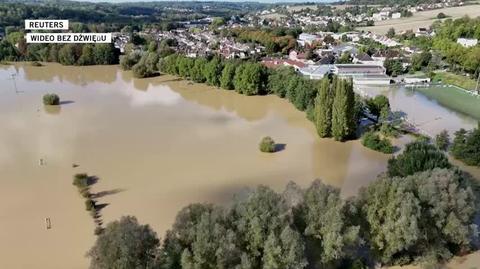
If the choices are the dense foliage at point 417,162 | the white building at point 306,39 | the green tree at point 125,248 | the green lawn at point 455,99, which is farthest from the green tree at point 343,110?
the white building at point 306,39

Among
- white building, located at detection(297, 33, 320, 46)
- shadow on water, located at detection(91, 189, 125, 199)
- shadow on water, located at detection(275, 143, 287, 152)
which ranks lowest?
shadow on water, located at detection(91, 189, 125, 199)

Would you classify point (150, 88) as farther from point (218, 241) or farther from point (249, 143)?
point (218, 241)

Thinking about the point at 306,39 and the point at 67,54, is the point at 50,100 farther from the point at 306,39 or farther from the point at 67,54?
the point at 306,39

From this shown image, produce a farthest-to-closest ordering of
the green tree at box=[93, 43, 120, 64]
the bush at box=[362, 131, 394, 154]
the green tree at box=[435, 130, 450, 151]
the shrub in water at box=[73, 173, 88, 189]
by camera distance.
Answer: the green tree at box=[93, 43, 120, 64] → the green tree at box=[435, 130, 450, 151] → the bush at box=[362, 131, 394, 154] → the shrub in water at box=[73, 173, 88, 189]

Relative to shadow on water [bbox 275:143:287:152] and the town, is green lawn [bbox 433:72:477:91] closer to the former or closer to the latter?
the town

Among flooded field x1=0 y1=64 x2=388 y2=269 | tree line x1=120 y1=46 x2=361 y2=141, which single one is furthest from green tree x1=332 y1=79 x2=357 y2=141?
flooded field x1=0 y1=64 x2=388 y2=269

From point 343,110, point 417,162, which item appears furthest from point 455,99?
point 417,162

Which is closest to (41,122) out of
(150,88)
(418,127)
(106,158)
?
(106,158)
